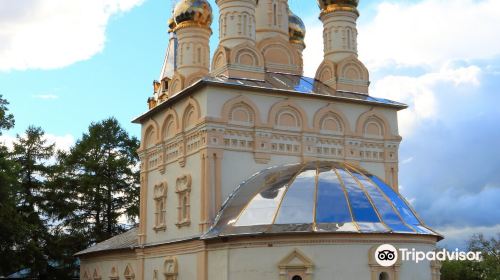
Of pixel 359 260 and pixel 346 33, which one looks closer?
pixel 359 260

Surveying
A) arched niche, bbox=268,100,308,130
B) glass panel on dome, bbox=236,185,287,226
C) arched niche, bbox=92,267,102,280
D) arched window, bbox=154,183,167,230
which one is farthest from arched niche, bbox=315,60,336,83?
arched niche, bbox=92,267,102,280

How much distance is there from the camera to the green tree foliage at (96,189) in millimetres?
30312

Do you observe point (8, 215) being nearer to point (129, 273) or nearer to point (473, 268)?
point (129, 273)

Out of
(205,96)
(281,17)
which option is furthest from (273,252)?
(281,17)

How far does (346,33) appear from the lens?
63.4 feet

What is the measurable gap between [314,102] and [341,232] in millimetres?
4874

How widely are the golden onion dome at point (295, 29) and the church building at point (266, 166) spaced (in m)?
2.36

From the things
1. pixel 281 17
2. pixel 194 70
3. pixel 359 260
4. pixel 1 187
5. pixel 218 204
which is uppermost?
pixel 281 17

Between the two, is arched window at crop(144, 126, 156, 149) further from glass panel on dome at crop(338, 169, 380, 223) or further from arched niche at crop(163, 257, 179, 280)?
glass panel on dome at crop(338, 169, 380, 223)

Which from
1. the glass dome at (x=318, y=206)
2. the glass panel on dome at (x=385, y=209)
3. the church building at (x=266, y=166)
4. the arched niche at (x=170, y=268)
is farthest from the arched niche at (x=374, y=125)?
the arched niche at (x=170, y=268)

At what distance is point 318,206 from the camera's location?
44.6 ft

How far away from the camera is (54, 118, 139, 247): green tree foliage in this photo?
99.5 feet

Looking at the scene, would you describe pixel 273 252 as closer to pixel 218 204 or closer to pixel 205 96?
pixel 218 204

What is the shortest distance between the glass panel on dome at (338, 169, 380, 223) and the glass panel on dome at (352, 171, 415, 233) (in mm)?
193
